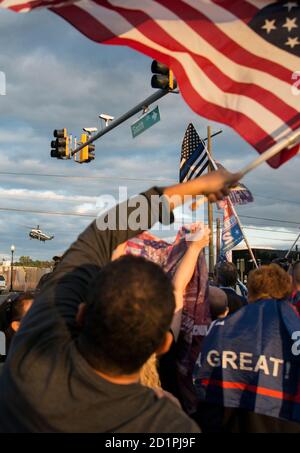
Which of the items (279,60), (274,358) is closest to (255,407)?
(274,358)

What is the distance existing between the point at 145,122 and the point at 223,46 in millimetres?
7659

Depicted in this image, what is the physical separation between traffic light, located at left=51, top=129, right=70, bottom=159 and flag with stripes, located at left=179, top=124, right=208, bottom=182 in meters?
7.62

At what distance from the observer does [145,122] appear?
10852 millimetres

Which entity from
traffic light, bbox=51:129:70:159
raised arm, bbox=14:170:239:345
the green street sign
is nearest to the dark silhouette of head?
raised arm, bbox=14:170:239:345

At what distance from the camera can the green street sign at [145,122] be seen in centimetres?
1064

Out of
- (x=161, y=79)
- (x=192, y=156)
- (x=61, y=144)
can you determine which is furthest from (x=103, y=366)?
(x=61, y=144)

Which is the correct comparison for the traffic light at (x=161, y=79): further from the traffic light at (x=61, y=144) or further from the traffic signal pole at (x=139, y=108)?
the traffic light at (x=61, y=144)

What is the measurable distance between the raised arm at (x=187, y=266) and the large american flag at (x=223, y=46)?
576mm

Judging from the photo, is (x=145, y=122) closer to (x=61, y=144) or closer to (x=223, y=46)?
(x=61, y=144)

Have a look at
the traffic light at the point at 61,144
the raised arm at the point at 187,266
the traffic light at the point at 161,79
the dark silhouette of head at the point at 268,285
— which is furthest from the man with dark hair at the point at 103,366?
the traffic light at the point at 61,144

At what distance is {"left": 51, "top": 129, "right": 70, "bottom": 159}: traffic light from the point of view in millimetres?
17219

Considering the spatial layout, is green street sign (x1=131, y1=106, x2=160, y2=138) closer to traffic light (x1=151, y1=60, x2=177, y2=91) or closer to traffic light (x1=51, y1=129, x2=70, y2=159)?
traffic light (x1=151, y1=60, x2=177, y2=91)
